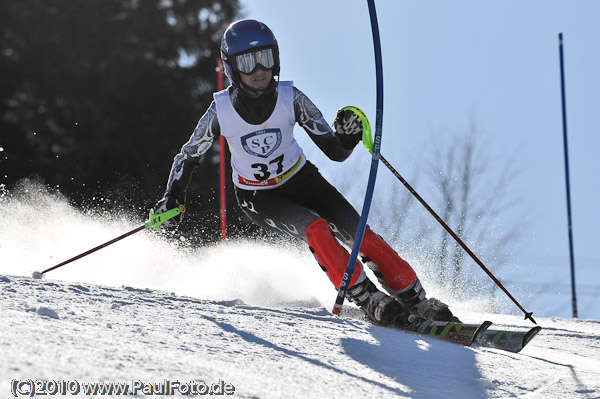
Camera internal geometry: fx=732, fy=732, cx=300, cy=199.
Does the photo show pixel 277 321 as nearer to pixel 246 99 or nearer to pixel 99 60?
pixel 246 99

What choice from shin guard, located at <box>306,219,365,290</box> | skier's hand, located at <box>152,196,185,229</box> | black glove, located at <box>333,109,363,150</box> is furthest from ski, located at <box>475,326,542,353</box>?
skier's hand, located at <box>152,196,185,229</box>

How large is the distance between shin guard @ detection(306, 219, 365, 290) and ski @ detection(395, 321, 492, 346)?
461 mm

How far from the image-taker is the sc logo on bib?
4.57 metres

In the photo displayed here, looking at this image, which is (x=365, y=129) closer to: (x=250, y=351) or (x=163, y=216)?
(x=163, y=216)

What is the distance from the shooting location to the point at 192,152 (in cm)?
493

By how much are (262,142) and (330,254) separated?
3.07ft

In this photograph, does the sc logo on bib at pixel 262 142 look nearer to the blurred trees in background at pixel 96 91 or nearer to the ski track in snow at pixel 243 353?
the ski track in snow at pixel 243 353

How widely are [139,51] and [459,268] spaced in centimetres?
914

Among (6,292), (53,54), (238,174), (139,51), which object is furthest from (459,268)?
(6,292)

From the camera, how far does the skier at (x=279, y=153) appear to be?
14.3ft

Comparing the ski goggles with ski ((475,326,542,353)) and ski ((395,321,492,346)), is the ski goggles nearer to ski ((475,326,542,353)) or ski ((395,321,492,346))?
ski ((395,321,492,346))

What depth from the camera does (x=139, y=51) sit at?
1506 cm

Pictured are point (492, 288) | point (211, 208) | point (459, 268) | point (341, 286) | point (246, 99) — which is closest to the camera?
point (341, 286)
